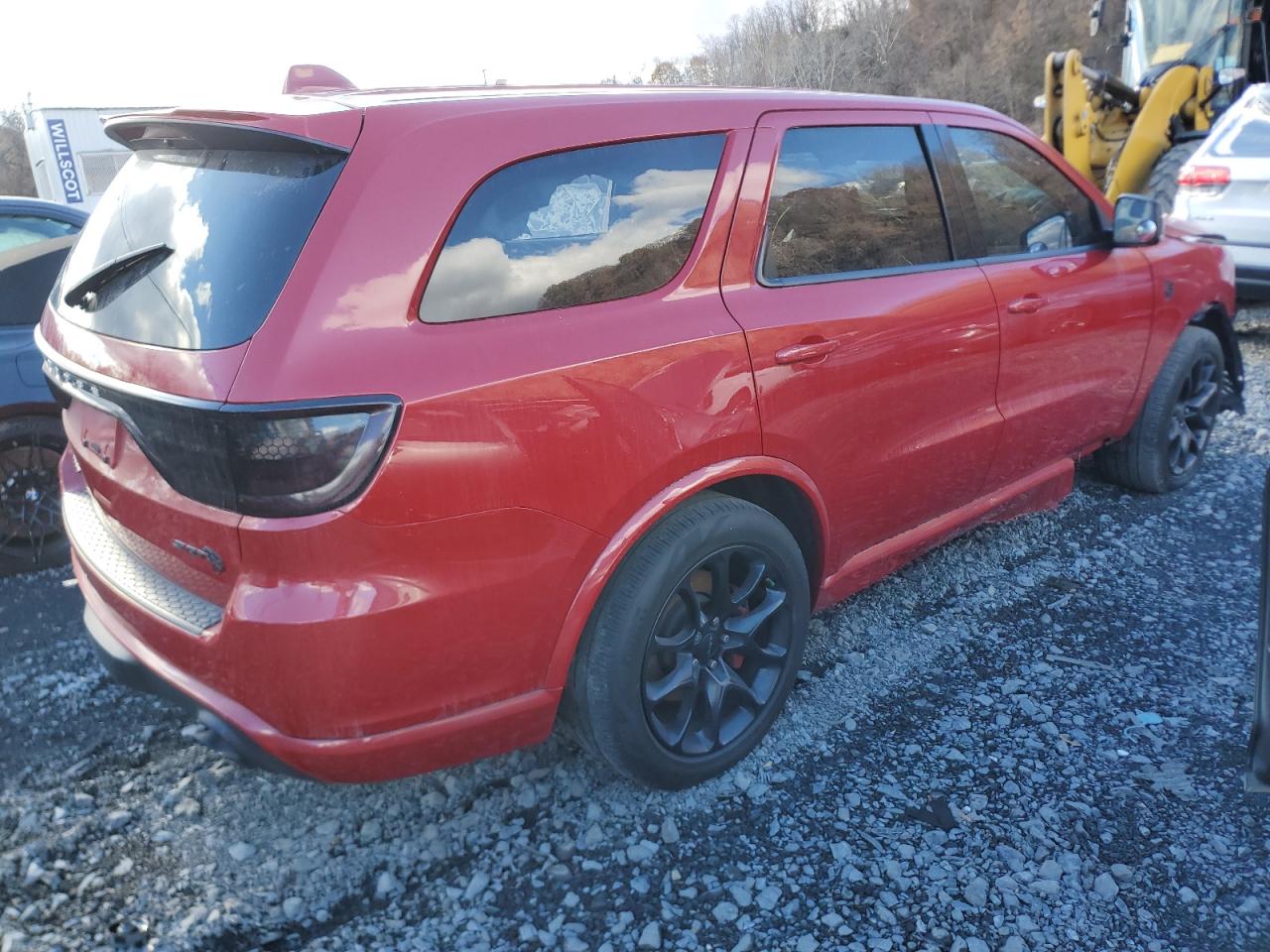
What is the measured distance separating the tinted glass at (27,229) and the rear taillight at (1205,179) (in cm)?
695

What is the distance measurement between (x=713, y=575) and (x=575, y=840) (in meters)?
0.79

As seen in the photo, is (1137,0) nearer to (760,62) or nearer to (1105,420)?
(1105,420)

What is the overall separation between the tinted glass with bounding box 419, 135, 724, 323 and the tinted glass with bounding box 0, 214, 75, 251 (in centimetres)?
358

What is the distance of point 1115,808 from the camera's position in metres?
2.53

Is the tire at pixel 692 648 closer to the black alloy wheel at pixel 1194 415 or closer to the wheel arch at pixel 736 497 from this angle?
the wheel arch at pixel 736 497

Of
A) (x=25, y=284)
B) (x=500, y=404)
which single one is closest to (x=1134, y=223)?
(x=500, y=404)

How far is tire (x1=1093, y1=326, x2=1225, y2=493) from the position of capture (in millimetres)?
4258

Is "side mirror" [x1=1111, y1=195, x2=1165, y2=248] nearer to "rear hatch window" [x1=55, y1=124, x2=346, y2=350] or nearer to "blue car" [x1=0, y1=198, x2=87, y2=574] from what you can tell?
"rear hatch window" [x1=55, y1=124, x2=346, y2=350]

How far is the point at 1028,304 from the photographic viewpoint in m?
3.33

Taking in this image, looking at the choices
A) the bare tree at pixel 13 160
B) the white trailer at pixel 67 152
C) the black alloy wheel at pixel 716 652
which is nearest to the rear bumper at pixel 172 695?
the black alloy wheel at pixel 716 652

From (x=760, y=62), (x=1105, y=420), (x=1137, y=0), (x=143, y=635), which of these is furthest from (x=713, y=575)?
(x=760, y=62)

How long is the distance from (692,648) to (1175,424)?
10.2 feet

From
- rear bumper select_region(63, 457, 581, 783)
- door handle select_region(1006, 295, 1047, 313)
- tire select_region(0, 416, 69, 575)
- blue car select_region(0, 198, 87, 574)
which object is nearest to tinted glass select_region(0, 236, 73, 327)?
blue car select_region(0, 198, 87, 574)

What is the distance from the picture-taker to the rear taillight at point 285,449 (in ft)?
5.92
